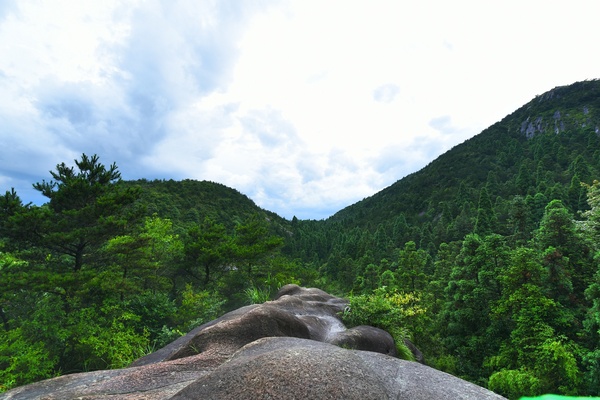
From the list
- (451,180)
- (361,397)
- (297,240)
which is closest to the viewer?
(361,397)

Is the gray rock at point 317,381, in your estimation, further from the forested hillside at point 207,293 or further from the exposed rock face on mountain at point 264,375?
the forested hillside at point 207,293

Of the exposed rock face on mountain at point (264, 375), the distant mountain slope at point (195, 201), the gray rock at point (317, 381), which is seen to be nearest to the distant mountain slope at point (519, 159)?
the distant mountain slope at point (195, 201)

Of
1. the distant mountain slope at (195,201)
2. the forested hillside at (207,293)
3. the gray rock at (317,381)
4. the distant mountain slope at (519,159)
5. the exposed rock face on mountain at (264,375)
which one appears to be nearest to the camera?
the gray rock at (317,381)

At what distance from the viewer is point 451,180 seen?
14025 centimetres

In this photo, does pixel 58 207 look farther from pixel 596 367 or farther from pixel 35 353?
pixel 596 367

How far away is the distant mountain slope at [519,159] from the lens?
96.2m

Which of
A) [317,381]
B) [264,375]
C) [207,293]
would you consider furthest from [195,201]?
[317,381]

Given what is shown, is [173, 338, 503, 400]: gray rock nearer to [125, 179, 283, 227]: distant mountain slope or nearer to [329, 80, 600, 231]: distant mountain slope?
[125, 179, 283, 227]: distant mountain slope

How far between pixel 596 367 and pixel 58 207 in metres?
28.2

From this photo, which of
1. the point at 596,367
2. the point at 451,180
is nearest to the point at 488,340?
the point at 596,367

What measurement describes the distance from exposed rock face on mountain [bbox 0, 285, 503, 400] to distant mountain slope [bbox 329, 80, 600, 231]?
301 ft

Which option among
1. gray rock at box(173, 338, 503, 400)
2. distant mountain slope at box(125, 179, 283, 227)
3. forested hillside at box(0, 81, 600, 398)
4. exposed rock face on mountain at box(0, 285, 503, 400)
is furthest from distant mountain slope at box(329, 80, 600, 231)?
gray rock at box(173, 338, 503, 400)

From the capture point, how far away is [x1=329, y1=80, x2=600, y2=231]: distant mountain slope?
9619 cm

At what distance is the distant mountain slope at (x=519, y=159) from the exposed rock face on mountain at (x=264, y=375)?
301ft
